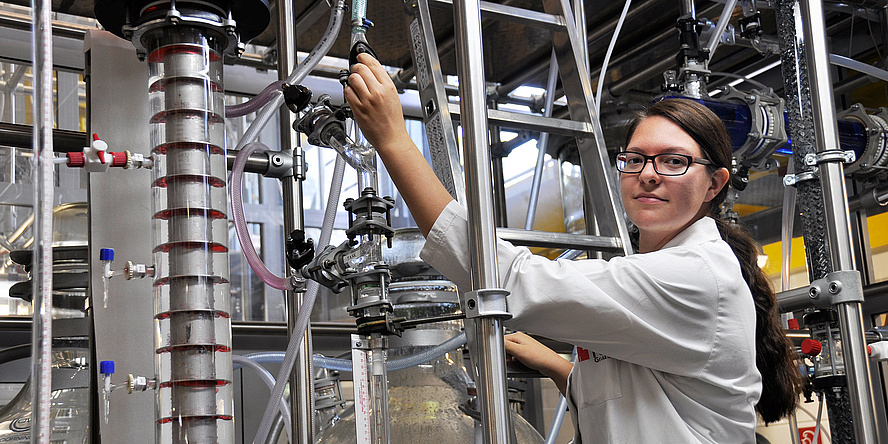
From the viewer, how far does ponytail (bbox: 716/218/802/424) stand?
152 cm

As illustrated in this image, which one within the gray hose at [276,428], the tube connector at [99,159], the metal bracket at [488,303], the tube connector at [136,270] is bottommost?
the gray hose at [276,428]

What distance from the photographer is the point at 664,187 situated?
4.61 ft

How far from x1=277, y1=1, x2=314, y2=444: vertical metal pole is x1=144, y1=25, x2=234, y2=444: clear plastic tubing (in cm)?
39

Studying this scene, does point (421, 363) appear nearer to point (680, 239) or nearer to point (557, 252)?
point (680, 239)

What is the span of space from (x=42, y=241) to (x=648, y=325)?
0.79 meters

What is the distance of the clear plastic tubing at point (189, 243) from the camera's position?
4.36 ft

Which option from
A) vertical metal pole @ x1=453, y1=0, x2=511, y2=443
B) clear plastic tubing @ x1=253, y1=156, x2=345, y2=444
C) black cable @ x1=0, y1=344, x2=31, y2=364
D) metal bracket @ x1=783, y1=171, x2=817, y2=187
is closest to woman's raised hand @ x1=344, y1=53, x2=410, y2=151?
vertical metal pole @ x1=453, y1=0, x2=511, y2=443

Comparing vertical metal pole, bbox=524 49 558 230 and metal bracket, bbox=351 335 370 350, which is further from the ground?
vertical metal pole, bbox=524 49 558 230

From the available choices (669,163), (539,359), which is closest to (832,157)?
Answer: (669,163)

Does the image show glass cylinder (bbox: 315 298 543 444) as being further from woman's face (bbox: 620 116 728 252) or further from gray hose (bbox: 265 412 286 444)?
woman's face (bbox: 620 116 728 252)

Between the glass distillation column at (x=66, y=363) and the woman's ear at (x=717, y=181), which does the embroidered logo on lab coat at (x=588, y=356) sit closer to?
the woman's ear at (x=717, y=181)

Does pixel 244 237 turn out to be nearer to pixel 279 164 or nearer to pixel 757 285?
pixel 279 164

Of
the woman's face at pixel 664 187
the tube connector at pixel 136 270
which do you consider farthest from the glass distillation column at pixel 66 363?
the woman's face at pixel 664 187

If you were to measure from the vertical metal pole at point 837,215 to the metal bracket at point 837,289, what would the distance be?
0.01 metres
